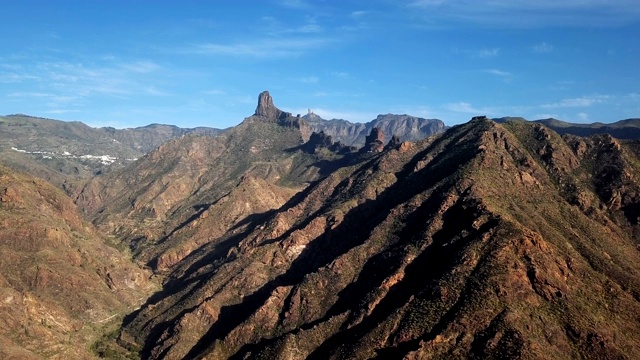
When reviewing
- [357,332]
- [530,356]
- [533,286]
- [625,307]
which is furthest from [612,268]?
[357,332]

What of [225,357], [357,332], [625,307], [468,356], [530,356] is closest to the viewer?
[530,356]

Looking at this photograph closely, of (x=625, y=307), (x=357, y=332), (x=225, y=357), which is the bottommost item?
(x=225, y=357)

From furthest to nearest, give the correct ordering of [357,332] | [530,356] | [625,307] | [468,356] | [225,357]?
[225,357] < [357,332] < [625,307] < [468,356] < [530,356]

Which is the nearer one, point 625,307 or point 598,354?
point 598,354

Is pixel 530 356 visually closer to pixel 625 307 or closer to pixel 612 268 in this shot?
pixel 625 307

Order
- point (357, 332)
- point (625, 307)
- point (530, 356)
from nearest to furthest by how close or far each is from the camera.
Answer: point (530, 356), point (625, 307), point (357, 332)

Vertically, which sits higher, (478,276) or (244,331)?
(478,276)

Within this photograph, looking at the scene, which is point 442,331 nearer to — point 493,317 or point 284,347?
point 493,317

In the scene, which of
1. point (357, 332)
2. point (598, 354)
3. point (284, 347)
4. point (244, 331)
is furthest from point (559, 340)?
point (244, 331)

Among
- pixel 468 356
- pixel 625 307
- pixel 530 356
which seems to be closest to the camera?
pixel 530 356
